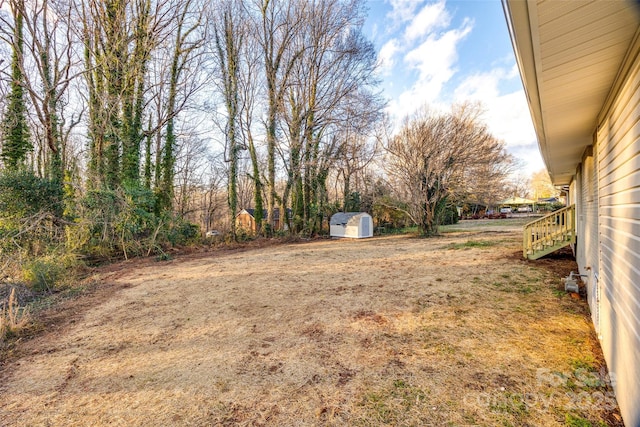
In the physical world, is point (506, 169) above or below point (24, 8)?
below

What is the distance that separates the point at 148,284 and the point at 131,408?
4218 millimetres

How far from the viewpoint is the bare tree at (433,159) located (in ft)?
37.6

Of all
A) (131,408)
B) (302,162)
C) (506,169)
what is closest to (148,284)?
(131,408)

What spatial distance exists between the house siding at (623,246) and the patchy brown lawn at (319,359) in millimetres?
297

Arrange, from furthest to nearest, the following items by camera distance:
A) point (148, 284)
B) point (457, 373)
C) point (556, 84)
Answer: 1. point (148, 284)
2. point (457, 373)
3. point (556, 84)

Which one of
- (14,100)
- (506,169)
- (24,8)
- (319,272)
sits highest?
(24,8)

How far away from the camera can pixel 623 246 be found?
197 centimetres

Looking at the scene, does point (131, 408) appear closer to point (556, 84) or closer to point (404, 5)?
point (556, 84)

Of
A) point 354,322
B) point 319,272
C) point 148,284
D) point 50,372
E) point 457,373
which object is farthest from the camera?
point 319,272

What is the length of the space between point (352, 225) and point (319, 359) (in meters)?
11.5

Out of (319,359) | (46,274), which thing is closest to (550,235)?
(319,359)

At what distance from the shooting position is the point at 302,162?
43.1ft

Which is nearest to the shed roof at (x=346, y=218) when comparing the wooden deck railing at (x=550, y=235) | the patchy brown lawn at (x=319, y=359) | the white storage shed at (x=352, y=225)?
the white storage shed at (x=352, y=225)

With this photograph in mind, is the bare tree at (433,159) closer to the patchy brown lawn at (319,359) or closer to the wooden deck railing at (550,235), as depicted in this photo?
the wooden deck railing at (550,235)
